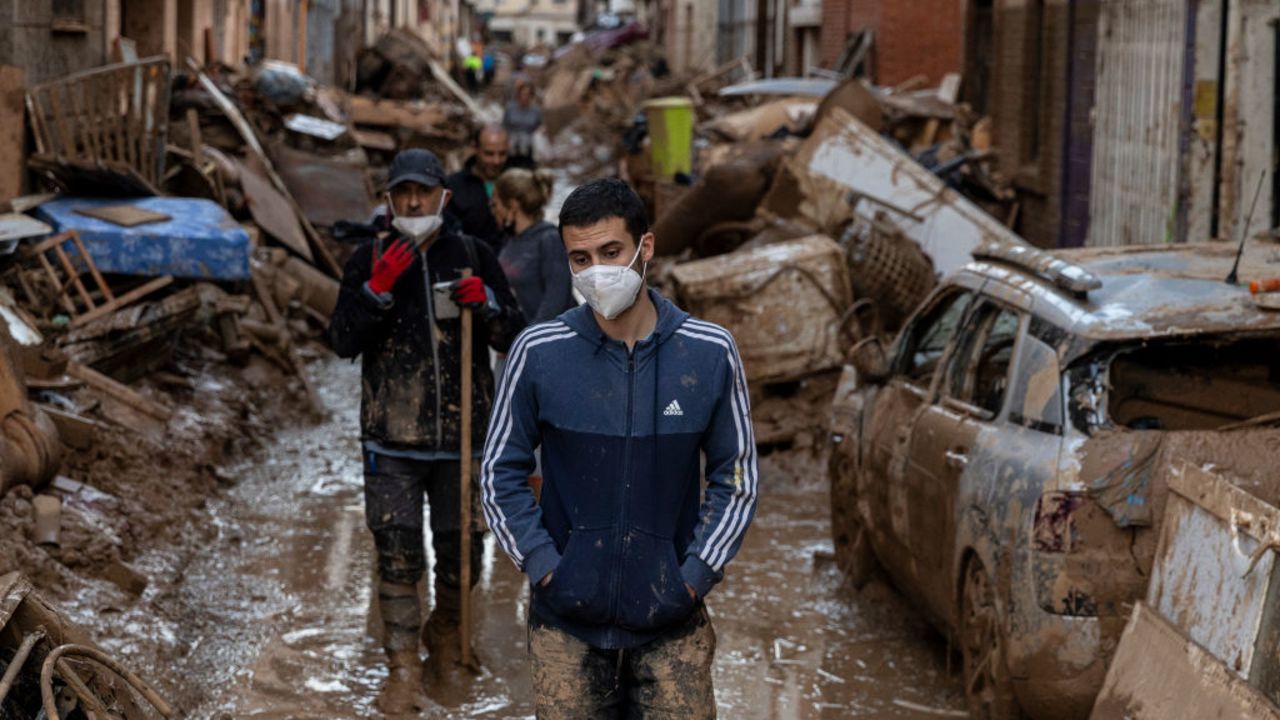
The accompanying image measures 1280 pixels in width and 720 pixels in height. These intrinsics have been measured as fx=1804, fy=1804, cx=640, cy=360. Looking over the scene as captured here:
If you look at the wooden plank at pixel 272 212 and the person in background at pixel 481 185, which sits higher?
the person in background at pixel 481 185

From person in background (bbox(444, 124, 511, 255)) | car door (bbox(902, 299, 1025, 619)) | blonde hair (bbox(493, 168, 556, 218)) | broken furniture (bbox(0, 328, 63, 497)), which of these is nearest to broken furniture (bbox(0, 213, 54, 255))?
broken furniture (bbox(0, 328, 63, 497))

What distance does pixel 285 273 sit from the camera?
1411 cm

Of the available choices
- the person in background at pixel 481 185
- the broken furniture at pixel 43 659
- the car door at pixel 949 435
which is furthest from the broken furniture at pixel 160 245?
the broken furniture at pixel 43 659

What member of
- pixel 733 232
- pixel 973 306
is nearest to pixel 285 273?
pixel 733 232

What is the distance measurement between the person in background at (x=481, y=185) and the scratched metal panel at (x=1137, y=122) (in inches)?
212

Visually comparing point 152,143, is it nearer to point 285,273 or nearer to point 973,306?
point 285,273

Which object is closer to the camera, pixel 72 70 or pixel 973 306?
pixel 973 306

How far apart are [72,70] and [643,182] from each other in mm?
9666

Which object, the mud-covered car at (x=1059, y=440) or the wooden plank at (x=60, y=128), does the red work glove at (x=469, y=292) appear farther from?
the wooden plank at (x=60, y=128)

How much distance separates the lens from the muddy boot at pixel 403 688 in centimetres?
660

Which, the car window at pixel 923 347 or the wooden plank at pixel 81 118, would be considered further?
the wooden plank at pixel 81 118

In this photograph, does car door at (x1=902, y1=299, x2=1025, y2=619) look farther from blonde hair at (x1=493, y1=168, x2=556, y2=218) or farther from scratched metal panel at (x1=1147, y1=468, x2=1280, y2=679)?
blonde hair at (x1=493, y1=168, x2=556, y2=218)

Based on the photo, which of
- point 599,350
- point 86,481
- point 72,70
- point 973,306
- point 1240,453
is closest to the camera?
point 599,350

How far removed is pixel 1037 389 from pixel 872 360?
6.40 ft
